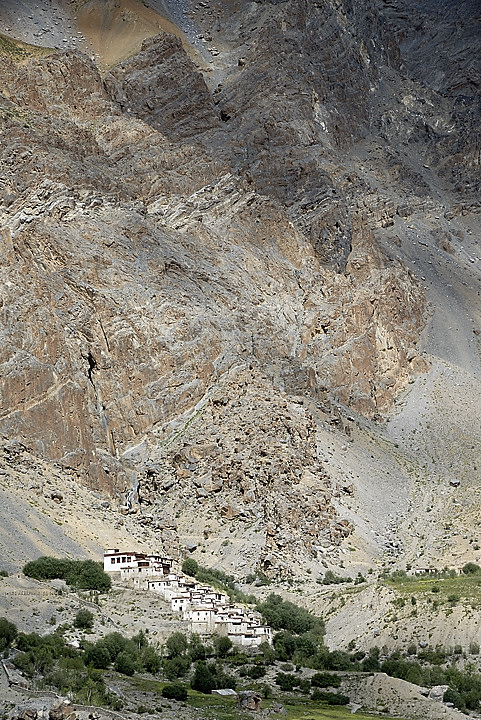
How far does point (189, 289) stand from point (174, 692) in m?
63.8

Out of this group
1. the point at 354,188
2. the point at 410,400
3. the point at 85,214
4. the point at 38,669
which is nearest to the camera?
the point at 38,669

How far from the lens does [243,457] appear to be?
378 ft

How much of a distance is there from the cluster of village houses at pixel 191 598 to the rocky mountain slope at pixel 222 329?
6096mm

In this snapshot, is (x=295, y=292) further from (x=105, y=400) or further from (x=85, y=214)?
(x=105, y=400)

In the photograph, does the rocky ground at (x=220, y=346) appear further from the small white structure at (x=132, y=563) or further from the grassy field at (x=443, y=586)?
the small white structure at (x=132, y=563)

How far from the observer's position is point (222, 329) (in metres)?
131

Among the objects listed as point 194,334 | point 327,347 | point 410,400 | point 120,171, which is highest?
point 120,171

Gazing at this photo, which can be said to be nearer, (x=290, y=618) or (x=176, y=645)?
(x=176, y=645)

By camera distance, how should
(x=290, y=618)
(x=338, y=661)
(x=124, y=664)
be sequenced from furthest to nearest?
1. (x=290, y=618)
2. (x=338, y=661)
3. (x=124, y=664)

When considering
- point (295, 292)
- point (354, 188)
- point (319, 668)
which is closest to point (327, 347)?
point (295, 292)

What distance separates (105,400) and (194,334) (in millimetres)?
11832

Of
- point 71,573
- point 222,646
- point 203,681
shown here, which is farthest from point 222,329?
point 203,681

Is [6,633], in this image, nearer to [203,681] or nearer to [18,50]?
[203,681]

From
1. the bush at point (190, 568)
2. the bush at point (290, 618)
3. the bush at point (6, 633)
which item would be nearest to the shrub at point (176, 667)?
the bush at point (6, 633)
